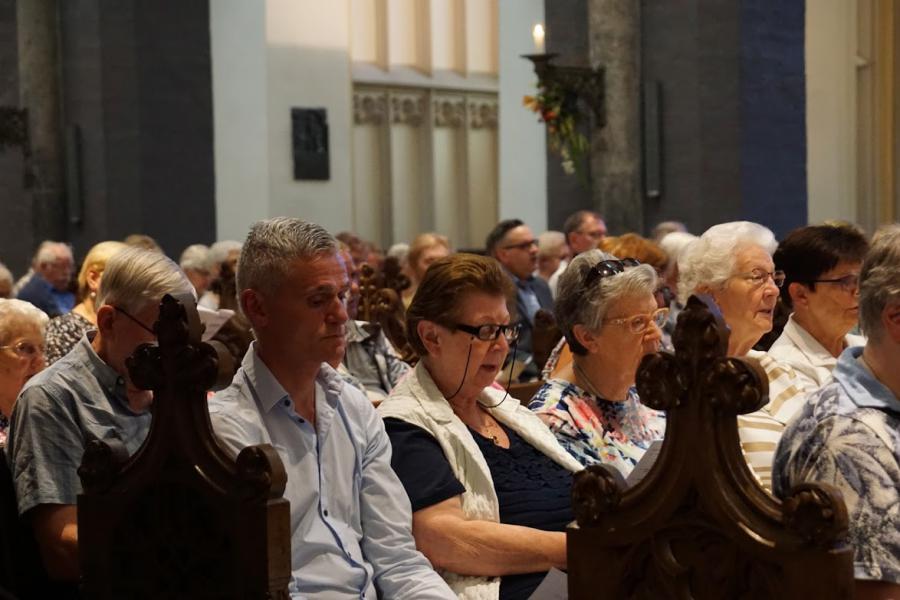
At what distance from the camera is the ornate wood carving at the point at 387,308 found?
6.61m

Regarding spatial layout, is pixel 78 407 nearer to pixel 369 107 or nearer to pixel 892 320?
pixel 892 320

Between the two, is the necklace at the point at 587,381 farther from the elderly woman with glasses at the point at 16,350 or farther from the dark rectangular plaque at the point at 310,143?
the dark rectangular plaque at the point at 310,143

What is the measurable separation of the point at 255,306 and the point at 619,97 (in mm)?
8175

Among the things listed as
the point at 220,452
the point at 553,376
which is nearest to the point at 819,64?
the point at 553,376

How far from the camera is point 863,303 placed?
2.80m

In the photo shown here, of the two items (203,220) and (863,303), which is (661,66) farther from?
(863,303)

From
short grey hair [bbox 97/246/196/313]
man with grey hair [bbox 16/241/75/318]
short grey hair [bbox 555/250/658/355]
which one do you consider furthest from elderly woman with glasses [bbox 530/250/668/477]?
man with grey hair [bbox 16/241/75/318]

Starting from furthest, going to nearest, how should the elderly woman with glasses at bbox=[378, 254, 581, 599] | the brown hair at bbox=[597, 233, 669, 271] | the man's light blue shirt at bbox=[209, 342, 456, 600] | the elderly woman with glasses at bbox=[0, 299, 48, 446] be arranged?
the brown hair at bbox=[597, 233, 669, 271], the elderly woman with glasses at bbox=[0, 299, 48, 446], the elderly woman with glasses at bbox=[378, 254, 581, 599], the man's light blue shirt at bbox=[209, 342, 456, 600]

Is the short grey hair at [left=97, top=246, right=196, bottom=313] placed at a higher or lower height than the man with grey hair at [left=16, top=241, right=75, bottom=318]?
higher

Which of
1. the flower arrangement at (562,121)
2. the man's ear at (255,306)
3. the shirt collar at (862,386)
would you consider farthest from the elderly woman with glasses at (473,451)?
the flower arrangement at (562,121)

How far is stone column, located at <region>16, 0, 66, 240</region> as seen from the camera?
13.1m

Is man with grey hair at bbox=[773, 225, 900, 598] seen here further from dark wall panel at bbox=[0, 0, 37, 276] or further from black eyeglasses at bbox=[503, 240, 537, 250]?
dark wall panel at bbox=[0, 0, 37, 276]

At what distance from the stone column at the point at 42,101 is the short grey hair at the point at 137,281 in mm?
10113

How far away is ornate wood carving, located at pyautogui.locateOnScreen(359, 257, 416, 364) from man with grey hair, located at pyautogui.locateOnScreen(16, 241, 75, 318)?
11.0ft
